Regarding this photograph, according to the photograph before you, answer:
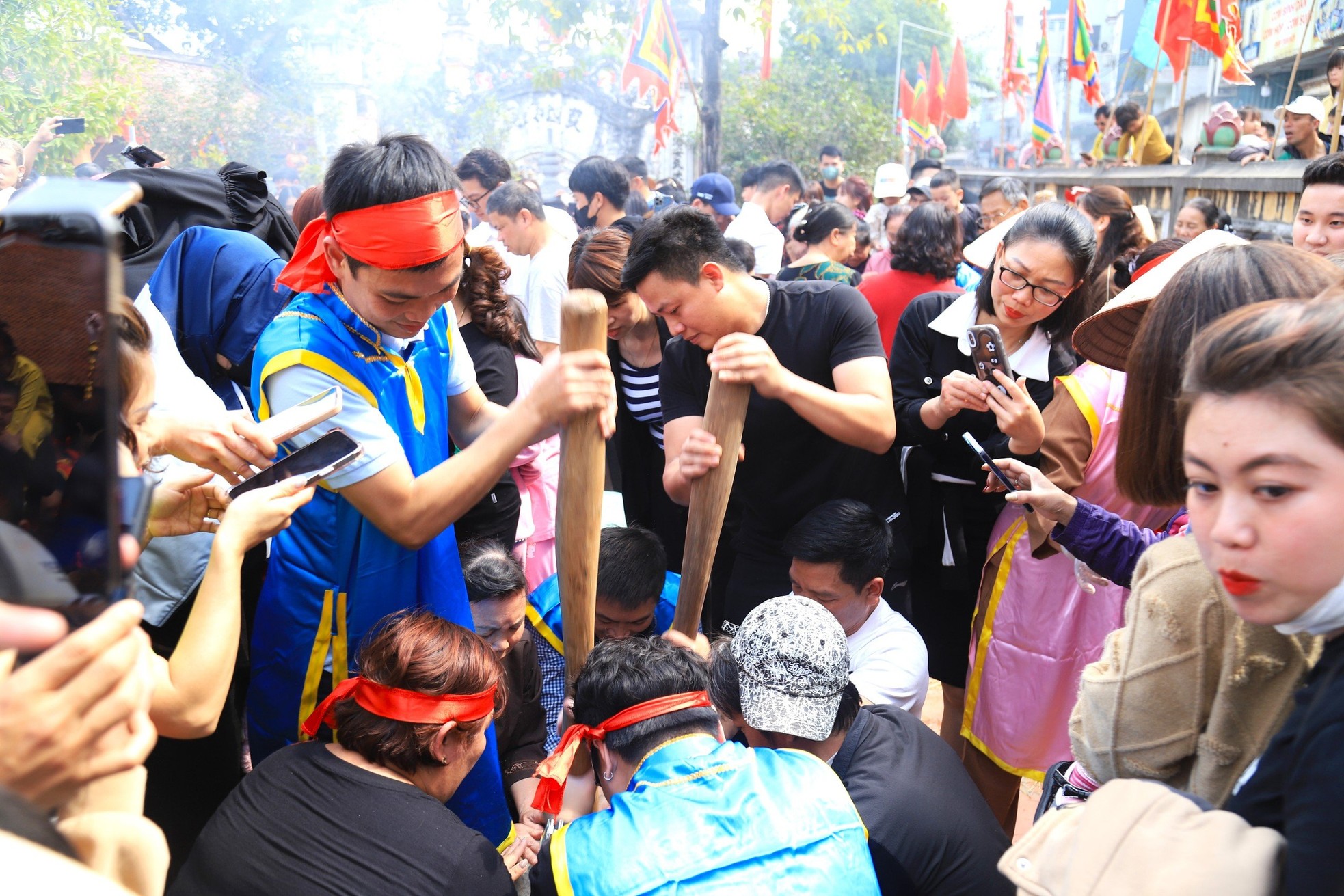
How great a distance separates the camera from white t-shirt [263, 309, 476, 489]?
1917 millimetres

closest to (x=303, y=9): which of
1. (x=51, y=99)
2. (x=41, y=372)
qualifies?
(x=51, y=99)

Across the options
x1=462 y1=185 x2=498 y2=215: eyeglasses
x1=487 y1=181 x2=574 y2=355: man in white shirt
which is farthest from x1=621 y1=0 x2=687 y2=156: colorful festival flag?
x1=487 y1=181 x2=574 y2=355: man in white shirt

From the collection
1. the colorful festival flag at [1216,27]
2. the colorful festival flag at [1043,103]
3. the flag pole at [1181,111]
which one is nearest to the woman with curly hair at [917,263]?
the flag pole at [1181,111]

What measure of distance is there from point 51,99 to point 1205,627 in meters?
6.07

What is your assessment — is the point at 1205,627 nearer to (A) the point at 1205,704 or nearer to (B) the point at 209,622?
(A) the point at 1205,704

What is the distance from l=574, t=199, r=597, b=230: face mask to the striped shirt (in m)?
3.31

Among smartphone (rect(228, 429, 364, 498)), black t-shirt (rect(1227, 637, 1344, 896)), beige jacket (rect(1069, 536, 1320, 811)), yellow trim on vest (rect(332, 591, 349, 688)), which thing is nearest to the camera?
black t-shirt (rect(1227, 637, 1344, 896))

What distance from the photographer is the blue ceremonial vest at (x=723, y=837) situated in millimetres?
1653

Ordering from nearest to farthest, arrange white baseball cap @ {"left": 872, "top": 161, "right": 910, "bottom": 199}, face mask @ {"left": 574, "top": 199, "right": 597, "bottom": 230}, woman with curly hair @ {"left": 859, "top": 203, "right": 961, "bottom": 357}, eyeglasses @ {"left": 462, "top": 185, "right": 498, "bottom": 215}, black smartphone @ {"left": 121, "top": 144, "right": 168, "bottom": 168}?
black smartphone @ {"left": 121, "top": 144, "right": 168, "bottom": 168}
woman with curly hair @ {"left": 859, "top": 203, "right": 961, "bottom": 357}
eyeglasses @ {"left": 462, "top": 185, "right": 498, "bottom": 215}
face mask @ {"left": 574, "top": 199, "right": 597, "bottom": 230}
white baseball cap @ {"left": 872, "top": 161, "right": 910, "bottom": 199}

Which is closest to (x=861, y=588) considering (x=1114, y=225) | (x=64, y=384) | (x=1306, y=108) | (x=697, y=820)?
(x=697, y=820)

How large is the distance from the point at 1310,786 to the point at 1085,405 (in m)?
1.77

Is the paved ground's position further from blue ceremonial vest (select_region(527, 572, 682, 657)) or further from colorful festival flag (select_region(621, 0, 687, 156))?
colorful festival flag (select_region(621, 0, 687, 156))

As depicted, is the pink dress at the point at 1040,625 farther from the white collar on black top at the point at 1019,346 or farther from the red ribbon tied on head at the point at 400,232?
the red ribbon tied on head at the point at 400,232

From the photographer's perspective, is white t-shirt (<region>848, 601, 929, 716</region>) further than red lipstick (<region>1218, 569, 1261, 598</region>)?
Yes
